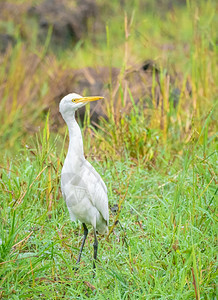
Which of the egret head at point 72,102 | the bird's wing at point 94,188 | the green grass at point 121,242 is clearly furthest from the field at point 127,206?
the egret head at point 72,102

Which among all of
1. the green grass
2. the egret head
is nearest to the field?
the green grass

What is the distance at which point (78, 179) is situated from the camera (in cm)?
251

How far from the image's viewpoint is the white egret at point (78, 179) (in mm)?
2480

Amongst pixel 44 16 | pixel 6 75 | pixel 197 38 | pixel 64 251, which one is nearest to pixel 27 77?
pixel 6 75

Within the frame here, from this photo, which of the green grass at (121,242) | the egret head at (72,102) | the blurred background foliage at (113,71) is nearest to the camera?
the green grass at (121,242)

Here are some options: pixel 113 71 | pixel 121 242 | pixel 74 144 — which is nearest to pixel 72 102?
pixel 74 144

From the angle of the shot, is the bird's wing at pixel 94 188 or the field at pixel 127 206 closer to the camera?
the field at pixel 127 206

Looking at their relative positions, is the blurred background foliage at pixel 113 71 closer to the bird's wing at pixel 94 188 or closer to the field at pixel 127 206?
the field at pixel 127 206

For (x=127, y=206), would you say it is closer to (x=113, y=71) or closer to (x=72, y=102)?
(x=72, y=102)

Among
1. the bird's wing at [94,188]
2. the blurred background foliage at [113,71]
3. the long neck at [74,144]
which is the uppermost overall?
the long neck at [74,144]

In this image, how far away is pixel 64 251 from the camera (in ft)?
8.92

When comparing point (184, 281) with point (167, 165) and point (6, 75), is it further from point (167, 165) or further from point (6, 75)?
point (6, 75)

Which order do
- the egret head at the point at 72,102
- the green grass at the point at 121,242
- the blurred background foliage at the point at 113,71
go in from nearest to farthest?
the green grass at the point at 121,242
the egret head at the point at 72,102
the blurred background foliage at the point at 113,71

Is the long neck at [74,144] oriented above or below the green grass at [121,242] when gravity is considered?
above
